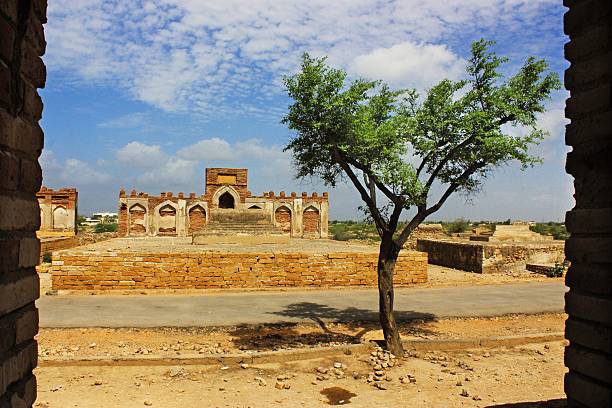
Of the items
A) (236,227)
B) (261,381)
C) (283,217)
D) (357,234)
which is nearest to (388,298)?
(261,381)

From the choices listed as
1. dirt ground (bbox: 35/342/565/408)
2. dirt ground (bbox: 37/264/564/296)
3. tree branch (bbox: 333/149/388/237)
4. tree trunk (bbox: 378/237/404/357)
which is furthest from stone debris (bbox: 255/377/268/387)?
dirt ground (bbox: 37/264/564/296)

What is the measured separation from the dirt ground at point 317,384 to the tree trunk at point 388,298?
1.06 feet

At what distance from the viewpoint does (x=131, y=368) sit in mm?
6855

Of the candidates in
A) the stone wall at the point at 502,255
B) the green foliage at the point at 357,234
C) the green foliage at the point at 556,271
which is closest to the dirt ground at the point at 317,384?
the green foliage at the point at 556,271

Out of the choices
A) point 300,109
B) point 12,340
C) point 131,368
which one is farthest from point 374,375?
point 12,340

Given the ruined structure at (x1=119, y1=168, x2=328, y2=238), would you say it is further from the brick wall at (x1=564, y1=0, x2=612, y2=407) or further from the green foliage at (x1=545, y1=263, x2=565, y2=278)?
the brick wall at (x1=564, y1=0, x2=612, y2=407)

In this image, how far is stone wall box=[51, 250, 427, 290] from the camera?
42.9 ft

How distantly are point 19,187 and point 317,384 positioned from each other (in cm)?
488

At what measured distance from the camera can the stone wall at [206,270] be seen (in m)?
13.1

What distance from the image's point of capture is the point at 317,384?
6406 millimetres

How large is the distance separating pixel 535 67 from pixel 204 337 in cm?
740

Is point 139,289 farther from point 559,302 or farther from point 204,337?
point 559,302

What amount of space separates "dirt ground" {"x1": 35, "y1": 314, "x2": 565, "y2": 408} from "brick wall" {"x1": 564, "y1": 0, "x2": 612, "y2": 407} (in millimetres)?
2945

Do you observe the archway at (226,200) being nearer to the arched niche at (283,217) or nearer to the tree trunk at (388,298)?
the arched niche at (283,217)
